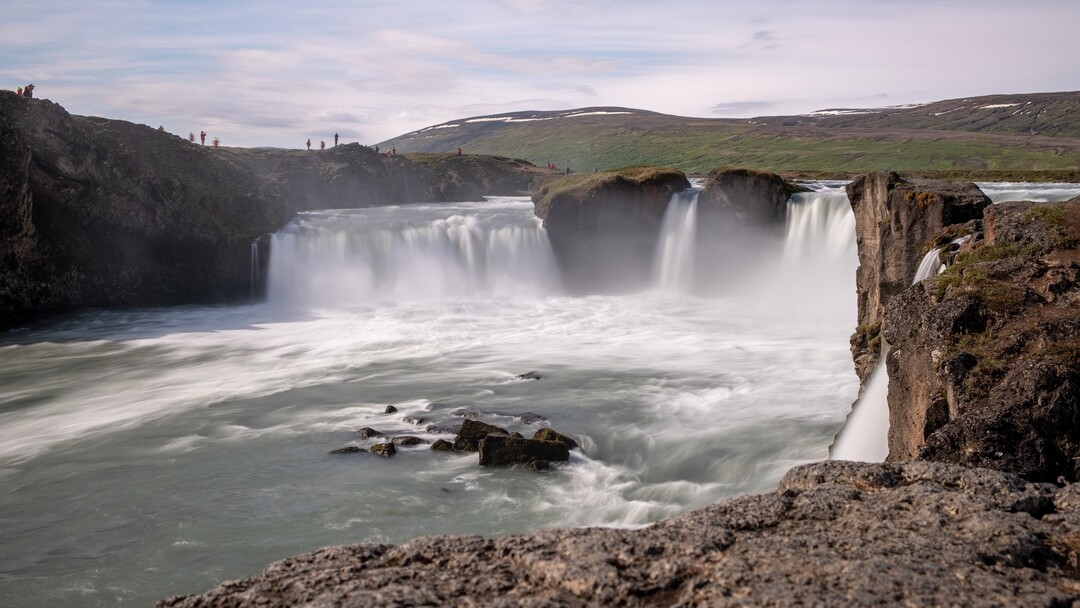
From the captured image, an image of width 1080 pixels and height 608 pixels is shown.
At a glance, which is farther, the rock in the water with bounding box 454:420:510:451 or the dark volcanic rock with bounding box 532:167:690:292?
the dark volcanic rock with bounding box 532:167:690:292

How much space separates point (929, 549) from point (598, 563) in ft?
5.39

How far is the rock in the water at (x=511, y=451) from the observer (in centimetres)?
1534

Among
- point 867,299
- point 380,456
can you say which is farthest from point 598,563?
point 867,299

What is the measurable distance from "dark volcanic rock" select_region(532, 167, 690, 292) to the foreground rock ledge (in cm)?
3553

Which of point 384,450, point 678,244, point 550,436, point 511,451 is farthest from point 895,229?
point 678,244

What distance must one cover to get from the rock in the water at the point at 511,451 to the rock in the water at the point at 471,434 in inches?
26.6

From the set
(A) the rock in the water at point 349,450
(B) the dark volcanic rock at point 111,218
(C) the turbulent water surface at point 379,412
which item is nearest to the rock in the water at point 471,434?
(C) the turbulent water surface at point 379,412

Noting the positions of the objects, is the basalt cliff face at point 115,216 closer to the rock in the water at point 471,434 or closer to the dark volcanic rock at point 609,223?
the dark volcanic rock at point 609,223

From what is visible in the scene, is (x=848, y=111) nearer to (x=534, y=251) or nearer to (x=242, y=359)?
(x=534, y=251)

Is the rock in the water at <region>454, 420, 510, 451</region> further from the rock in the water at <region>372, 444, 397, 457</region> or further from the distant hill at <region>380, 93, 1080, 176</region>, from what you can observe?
the distant hill at <region>380, 93, 1080, 176</region>

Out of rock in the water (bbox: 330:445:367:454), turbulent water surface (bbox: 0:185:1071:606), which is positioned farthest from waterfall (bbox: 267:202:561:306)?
rock in the water (bbox: 330:445:367:454)

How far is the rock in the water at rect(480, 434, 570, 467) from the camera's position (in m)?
15.3

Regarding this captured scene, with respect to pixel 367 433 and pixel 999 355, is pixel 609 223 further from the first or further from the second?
pixel 999 355

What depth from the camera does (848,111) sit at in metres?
192
